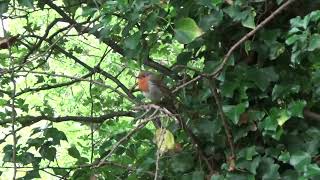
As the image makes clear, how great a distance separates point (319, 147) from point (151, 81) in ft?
2.38

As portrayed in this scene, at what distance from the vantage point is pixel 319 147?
1484mm

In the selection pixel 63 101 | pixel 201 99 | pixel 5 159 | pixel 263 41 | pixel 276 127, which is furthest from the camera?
pixel 63 101

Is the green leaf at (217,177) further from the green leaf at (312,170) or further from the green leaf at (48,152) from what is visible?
the green leaf at (48,152)

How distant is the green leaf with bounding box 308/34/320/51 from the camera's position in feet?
4.40

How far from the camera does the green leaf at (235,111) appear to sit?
1506 mm

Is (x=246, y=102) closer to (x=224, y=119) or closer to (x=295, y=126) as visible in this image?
(x=224, y=119)

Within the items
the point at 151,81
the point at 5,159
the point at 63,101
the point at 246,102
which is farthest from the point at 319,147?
the point at 63,101

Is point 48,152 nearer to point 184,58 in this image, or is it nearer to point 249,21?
point 184,58

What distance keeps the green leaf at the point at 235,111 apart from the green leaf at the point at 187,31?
0.77 feet

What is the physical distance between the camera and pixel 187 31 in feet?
4.70

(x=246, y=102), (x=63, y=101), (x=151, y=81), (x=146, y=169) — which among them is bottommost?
(x=146, y=169)

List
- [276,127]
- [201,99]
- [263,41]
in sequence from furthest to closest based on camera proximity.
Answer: [201,99], [263,41], [276,127]

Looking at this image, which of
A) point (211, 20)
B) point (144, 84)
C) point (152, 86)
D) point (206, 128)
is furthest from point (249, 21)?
point (144, 84)

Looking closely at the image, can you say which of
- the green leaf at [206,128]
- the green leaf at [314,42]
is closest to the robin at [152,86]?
the green leaf at [206,128]
